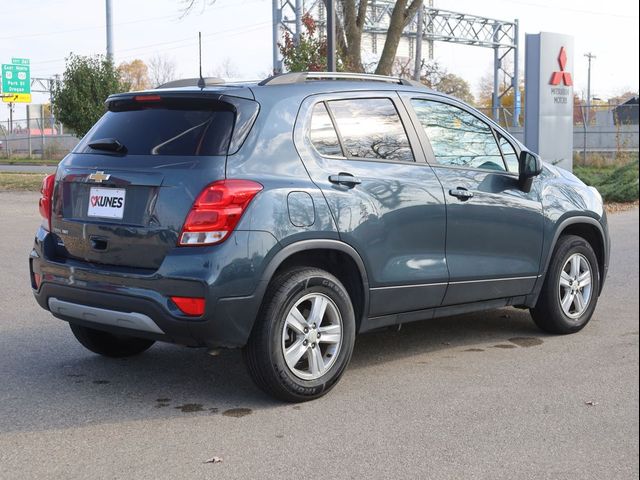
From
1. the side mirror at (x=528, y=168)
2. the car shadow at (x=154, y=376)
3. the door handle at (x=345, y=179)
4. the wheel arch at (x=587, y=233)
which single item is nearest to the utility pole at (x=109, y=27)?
the car shadow at (x=154, y=376)

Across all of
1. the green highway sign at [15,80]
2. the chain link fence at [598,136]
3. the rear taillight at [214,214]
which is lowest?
the rear taillight at [214,214]

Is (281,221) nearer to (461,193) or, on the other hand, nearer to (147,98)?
(147,98)

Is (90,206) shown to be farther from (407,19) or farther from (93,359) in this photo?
(407,19)

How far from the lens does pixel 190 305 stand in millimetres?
4902

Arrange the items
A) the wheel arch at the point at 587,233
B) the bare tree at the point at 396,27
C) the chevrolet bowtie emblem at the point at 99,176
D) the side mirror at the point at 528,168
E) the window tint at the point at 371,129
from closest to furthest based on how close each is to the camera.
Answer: the chevrolet bowtie emblem at the point at 99,176 → the window tint at the point at 371,129 → the side mirror at the point at 528,168 → the wheel arch at the point at 587,233 → the bare tree at the point at 396,27

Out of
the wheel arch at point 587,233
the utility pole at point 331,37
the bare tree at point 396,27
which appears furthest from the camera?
the bare tree at point 396,27

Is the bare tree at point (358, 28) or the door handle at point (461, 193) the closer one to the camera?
the door handle at point (461, 193)

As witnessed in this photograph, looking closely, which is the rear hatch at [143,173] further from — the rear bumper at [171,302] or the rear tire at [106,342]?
the rear tire at [106,342]

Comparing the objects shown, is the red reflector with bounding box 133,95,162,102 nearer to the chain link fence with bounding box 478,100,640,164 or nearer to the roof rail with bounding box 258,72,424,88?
the roof rail with bounding box 258,72,424,88

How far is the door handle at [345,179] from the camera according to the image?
5434 millimetres

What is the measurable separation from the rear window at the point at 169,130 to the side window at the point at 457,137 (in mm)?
1572

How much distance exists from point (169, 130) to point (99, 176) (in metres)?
0.49

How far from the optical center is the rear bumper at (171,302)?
4887 millimetres

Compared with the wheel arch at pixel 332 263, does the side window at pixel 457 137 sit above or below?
above
